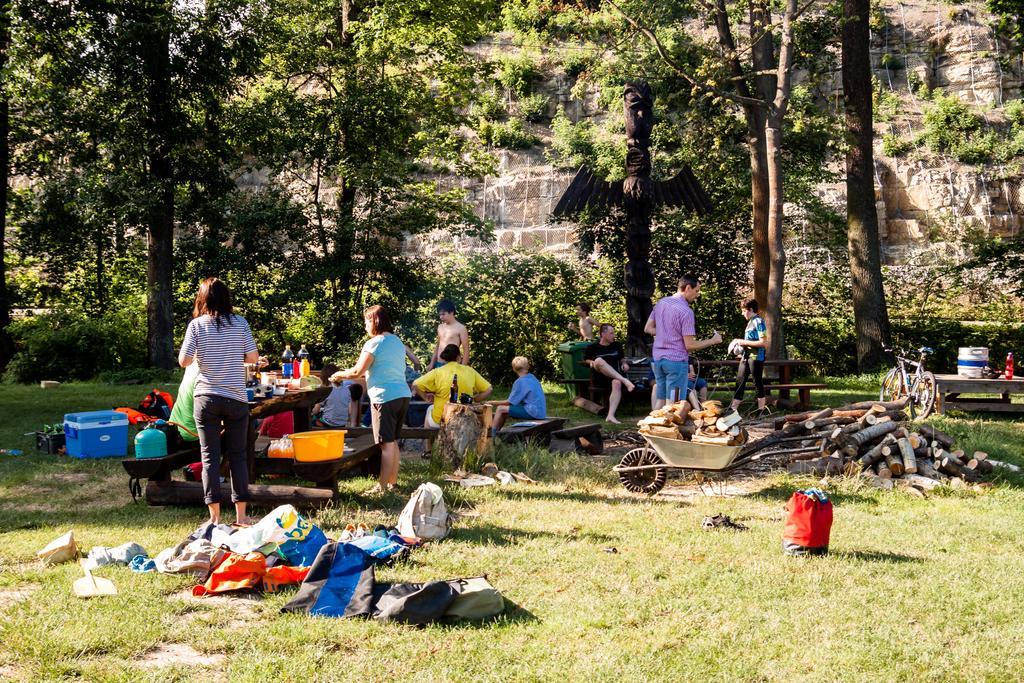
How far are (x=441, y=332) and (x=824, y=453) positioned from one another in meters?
4.24

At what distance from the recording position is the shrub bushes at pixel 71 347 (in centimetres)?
1714

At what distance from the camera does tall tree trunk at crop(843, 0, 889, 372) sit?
56.0 feet

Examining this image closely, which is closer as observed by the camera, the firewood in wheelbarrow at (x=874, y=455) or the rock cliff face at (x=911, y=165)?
the firewood in wheelbarrow at (x=874, y=455)

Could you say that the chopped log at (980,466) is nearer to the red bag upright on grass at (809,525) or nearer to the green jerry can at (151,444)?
the red bag upright on grass at (809,525)

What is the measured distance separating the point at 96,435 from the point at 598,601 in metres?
6.44

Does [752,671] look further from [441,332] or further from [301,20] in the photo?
[301,20]

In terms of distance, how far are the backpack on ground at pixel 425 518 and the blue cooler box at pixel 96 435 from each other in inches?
183

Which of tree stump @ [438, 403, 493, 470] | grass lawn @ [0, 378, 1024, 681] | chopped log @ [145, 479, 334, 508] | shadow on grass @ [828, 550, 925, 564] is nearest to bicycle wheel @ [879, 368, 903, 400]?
grass lawn @ [0, 378, 1024, 681]

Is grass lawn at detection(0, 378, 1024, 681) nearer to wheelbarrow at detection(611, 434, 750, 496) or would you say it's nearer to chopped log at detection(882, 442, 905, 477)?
wheelbarrow at detection(611, 434, 750, 496)

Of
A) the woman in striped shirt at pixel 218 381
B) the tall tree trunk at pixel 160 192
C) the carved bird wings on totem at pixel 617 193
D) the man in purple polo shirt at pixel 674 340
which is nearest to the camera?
the woman in striped shirt at pixel 218 381

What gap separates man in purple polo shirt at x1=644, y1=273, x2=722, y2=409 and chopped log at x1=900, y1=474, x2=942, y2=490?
227 centimetres

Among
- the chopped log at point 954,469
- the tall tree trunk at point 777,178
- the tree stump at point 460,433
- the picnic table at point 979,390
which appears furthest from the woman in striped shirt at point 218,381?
the tall tree trunk at point 777,178

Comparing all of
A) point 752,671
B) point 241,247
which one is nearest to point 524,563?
point 752,671

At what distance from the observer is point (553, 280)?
17.6 meters
